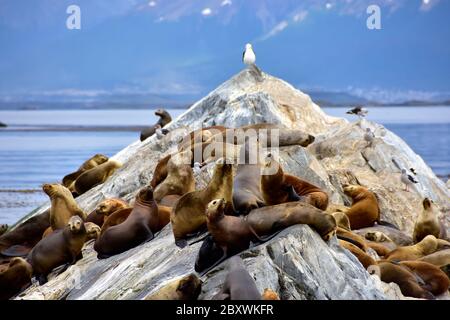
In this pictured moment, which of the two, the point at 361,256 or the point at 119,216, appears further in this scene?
the point at 119,216

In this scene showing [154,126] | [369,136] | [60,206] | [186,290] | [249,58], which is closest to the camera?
[186,290]

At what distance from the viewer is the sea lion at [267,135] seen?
11.8m

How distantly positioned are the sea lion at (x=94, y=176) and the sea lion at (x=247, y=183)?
436 centimetres

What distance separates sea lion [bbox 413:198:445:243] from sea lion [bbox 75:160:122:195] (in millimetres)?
4422

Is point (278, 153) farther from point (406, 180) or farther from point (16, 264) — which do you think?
point (16, 264)

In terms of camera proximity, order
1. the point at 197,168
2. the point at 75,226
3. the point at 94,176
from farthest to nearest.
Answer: the point at 94,176
the point at 197,168
the point at 75,226

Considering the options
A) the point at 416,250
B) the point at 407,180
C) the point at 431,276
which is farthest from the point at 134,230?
the point at 407,180

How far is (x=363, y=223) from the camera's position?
11.5 meters

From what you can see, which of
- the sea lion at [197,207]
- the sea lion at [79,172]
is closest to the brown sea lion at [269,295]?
the sea lion at [197,207]

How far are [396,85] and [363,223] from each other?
18614 centimetres

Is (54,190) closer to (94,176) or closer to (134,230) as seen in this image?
(134,230)

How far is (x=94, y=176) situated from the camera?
45.6ft

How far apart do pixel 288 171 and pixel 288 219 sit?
3.98 m
